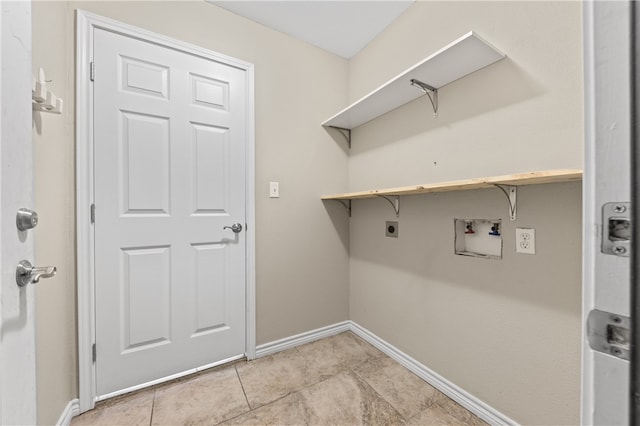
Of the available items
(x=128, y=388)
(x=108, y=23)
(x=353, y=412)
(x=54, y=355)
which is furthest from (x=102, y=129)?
(x=353, y=412)

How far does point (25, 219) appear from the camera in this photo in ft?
2.03

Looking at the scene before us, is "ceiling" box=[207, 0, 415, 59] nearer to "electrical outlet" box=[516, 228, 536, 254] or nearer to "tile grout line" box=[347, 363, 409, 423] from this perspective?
"electrical outlet" box=[516, 228, 536, 254]

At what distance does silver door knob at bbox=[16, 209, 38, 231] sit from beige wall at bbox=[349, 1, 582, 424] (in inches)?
66.5

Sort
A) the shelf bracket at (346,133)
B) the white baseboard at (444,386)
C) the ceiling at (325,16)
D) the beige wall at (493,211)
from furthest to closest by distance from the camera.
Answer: the shelf bracket at (346,133) → the ceiling at (325,16) → the white baseboard at (444,386) → the beige wall at (493,211)

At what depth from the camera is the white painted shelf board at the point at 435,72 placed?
1.19 meters

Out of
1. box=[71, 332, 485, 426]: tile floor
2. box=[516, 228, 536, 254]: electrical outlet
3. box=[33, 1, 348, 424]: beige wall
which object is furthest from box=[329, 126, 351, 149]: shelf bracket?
box=[71, 332, 485, 426]: tile floor

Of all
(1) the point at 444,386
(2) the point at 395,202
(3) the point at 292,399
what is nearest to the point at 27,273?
(3) the point at 292,399

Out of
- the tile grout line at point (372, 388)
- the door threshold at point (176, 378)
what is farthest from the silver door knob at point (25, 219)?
the tile grout line at point (372, 388)

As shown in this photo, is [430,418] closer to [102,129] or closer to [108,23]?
[102,129]

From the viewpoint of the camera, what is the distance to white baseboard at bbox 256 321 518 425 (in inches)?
51.4

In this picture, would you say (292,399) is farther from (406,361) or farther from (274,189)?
(274,189)

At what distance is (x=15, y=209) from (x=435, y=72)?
1709 mm

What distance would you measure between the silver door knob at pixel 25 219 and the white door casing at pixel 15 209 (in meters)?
0.01

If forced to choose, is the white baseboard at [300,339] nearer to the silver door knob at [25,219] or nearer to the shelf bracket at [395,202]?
the shelf bracket at [395,202]
